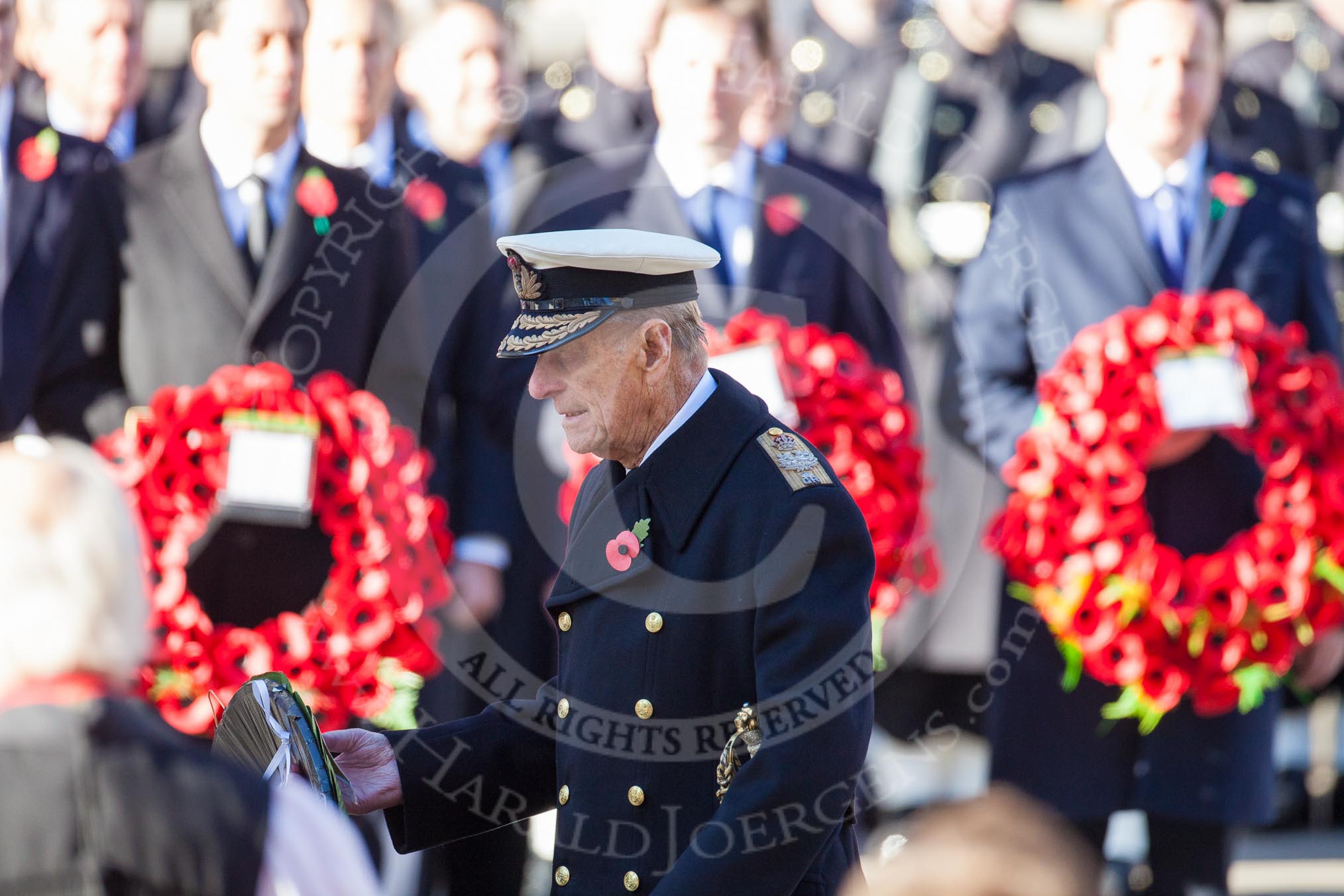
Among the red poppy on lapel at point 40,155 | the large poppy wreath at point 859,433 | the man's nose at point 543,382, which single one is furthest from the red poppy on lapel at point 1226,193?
the red poppy on lapel at point 40,155

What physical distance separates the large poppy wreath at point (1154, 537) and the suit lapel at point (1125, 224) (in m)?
0.15

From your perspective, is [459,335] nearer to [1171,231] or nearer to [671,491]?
[1171,231]

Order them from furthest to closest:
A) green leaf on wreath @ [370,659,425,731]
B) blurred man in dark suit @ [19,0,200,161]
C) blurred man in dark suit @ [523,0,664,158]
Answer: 1. blurred man in dark suit @ [523,0,664,158]
2. blurred man in dark suit @ [19,0,200,161]
3. green leaf on wreath @ [370,659,425,731]

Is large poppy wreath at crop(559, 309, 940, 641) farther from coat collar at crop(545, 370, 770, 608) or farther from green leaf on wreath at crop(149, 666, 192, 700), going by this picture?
coat collar at crop(545, 370, 770, 608)

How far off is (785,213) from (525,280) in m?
2.11

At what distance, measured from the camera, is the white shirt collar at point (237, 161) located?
4.28m

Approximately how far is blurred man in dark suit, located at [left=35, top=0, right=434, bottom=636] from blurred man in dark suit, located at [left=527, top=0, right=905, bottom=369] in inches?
27.7

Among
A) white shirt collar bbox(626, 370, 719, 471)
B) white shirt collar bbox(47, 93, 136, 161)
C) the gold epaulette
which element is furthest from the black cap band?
white shirt collar bbox(47, 93, 136, 161)

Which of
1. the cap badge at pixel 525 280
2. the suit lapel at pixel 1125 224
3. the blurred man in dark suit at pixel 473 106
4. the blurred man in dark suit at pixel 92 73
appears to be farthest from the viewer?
the blurred man in dark suit at pixel 473 106

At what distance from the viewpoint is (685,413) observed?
2.58 metres

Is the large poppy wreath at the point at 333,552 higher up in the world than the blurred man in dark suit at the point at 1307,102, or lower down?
lower down

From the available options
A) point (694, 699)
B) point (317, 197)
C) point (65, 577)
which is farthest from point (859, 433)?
point (65, 577)

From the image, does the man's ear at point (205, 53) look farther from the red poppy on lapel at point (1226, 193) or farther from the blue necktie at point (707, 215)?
the red poppy on lapel at point (1226, 193)

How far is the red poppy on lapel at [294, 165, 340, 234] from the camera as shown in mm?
4277
